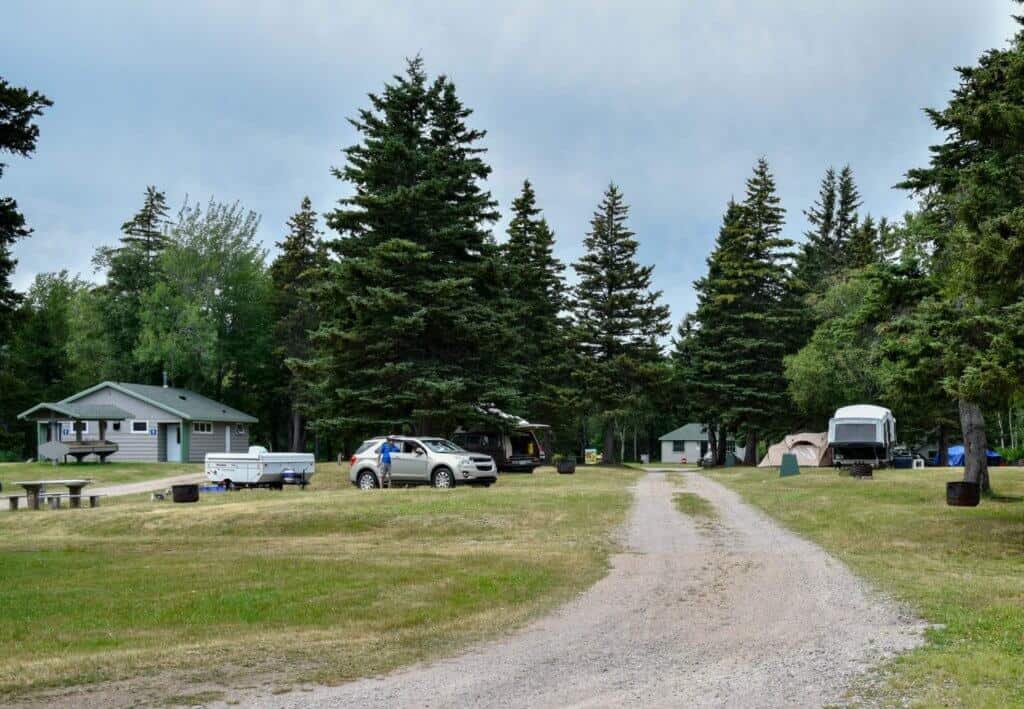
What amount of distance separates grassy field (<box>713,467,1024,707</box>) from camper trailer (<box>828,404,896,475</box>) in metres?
6.76

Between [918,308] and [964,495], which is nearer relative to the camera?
[918,308]

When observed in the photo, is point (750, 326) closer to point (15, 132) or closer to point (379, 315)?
point (379, 315)

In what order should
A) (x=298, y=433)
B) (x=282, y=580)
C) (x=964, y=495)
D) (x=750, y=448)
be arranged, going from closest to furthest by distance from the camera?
(x=282, y=580)
(x=964, y=495)
(x=750, y=448)
(x=298, y=433)

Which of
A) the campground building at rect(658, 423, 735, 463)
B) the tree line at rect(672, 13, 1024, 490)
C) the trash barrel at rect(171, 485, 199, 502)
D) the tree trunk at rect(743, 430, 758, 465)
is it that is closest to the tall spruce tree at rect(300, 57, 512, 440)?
the trash barrel at rect(171, 485, 199, 502)

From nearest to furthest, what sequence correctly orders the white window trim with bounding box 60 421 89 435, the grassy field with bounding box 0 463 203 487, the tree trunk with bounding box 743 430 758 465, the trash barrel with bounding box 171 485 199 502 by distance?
the trash barrel with bounding box 171 485 199 502
the grassy field with bounding box 0 463 203 487
the white window trim with bounding box 60 421 89 435
the tree trunk with bounding box 743 430 758 465

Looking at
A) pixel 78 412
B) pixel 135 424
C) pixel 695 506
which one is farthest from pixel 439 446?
pixel 135 424

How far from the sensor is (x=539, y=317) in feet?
177

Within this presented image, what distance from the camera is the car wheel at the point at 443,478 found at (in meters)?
28.1

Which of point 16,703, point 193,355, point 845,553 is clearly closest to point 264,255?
point 193,355

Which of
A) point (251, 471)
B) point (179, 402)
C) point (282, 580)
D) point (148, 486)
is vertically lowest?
point (148, 486)

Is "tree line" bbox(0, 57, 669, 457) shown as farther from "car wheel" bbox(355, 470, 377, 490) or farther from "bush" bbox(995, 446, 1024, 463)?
"bush" bbox(995, 446, 1024, 463)

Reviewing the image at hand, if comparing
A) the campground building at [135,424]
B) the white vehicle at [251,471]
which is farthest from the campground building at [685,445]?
the white vehicle at [251,471]

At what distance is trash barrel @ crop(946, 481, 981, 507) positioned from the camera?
877 inches

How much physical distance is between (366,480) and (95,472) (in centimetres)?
1871
